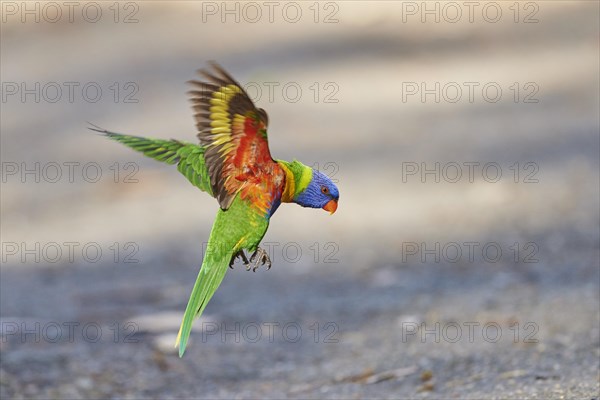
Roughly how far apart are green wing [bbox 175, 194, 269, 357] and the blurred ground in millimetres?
1595

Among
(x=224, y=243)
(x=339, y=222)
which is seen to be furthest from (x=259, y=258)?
(x=339, y=222)

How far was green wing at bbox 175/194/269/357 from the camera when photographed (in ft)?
6.38

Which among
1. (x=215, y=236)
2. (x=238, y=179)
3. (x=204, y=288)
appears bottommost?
(x=204, y=288)

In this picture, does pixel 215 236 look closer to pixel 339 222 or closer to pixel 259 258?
pixel 259 258

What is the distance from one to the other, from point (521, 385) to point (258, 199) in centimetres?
188

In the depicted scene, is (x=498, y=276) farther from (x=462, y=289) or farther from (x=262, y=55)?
(x=262, y=55)

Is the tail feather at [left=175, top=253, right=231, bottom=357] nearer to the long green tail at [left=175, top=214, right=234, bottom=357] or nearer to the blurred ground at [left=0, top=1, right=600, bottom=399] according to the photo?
the long green tail at [left=175, top=214, right=234, bottom=357]

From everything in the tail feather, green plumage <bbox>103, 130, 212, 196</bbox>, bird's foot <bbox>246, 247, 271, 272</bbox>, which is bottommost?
the tail feather

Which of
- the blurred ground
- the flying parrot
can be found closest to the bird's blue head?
the flying parrot

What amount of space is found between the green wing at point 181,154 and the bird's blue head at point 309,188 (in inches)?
7.8

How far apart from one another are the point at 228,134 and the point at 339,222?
4600mm

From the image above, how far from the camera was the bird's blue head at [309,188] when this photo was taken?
190cm

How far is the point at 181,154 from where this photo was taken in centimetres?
212

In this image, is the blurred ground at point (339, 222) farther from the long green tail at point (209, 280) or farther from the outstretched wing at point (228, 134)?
the outstretched wing at point (228, 134)
